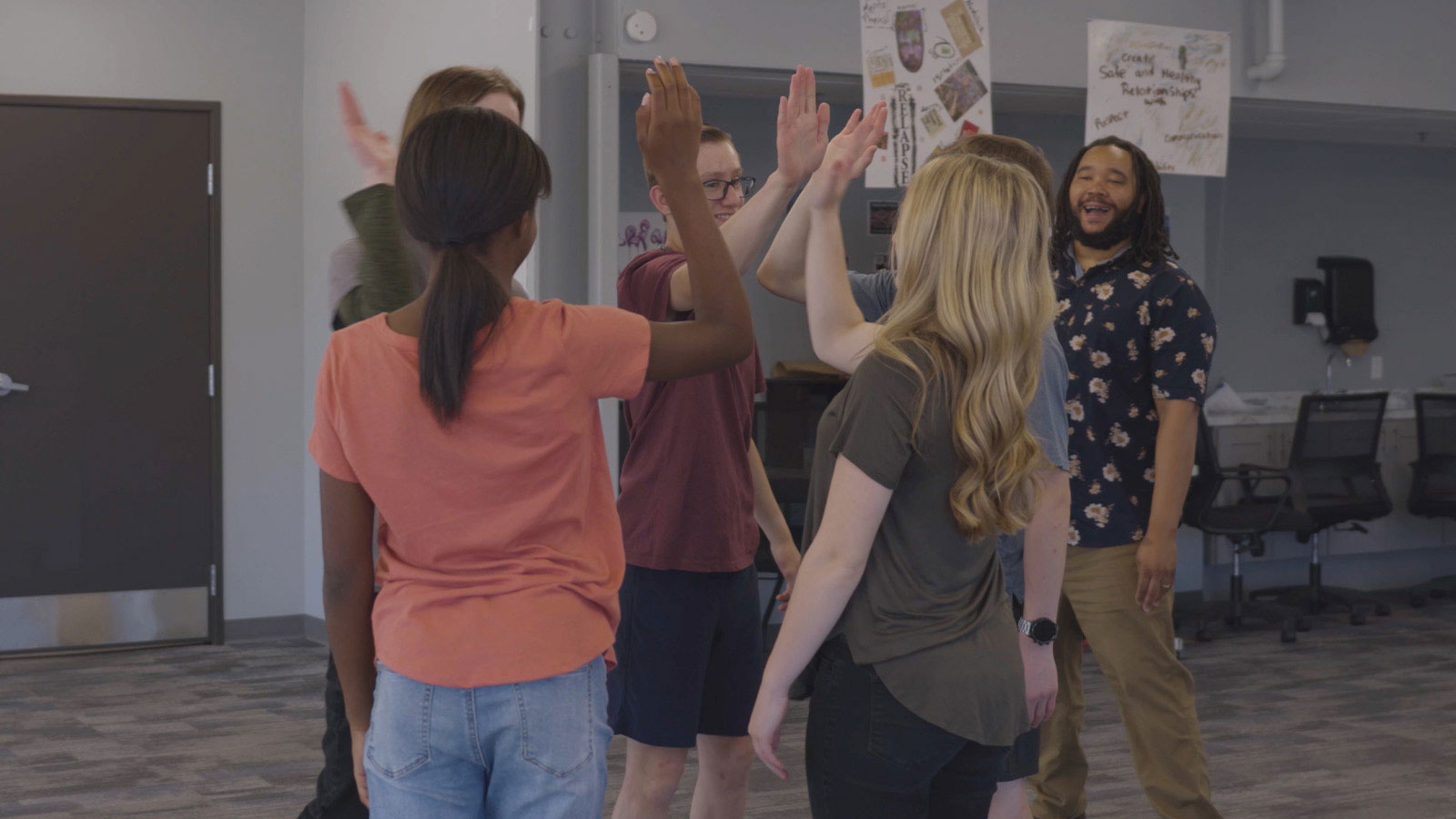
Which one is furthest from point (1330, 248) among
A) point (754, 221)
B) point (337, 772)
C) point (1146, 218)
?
point (337, 772)

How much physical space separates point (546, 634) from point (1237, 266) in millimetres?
6739

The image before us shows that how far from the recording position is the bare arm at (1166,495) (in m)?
2.84

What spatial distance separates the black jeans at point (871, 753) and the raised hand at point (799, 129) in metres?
0.69

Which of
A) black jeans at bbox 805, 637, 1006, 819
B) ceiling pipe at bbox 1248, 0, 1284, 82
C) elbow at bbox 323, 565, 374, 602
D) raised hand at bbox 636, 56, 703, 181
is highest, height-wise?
ceiling pipe at bbox 1248, 0, 1284, 82

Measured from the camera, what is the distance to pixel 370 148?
1839mm

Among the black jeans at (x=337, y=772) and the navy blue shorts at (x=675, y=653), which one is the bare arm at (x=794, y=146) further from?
the black jeans at (x=337, y=772)

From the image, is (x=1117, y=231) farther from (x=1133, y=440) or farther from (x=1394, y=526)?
(x=1394, y=526)

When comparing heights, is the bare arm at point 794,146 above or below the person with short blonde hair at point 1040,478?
above

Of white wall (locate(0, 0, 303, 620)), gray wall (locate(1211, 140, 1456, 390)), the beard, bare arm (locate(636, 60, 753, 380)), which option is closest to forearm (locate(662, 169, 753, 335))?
bare arm (locate(636, 60, 753, 380))

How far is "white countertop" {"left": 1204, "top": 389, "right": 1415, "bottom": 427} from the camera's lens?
6891mm

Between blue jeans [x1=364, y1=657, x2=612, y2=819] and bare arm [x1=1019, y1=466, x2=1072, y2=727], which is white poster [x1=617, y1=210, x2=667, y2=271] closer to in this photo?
bare arm [x1=1019, y1=466, x2=1072, y2=727]

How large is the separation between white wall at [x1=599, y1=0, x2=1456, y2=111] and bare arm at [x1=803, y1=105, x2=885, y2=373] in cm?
260

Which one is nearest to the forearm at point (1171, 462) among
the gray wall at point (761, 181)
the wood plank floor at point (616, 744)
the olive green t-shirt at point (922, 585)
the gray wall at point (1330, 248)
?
the wood plank floor at point (616, 744)

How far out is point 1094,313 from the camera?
2967 mm
